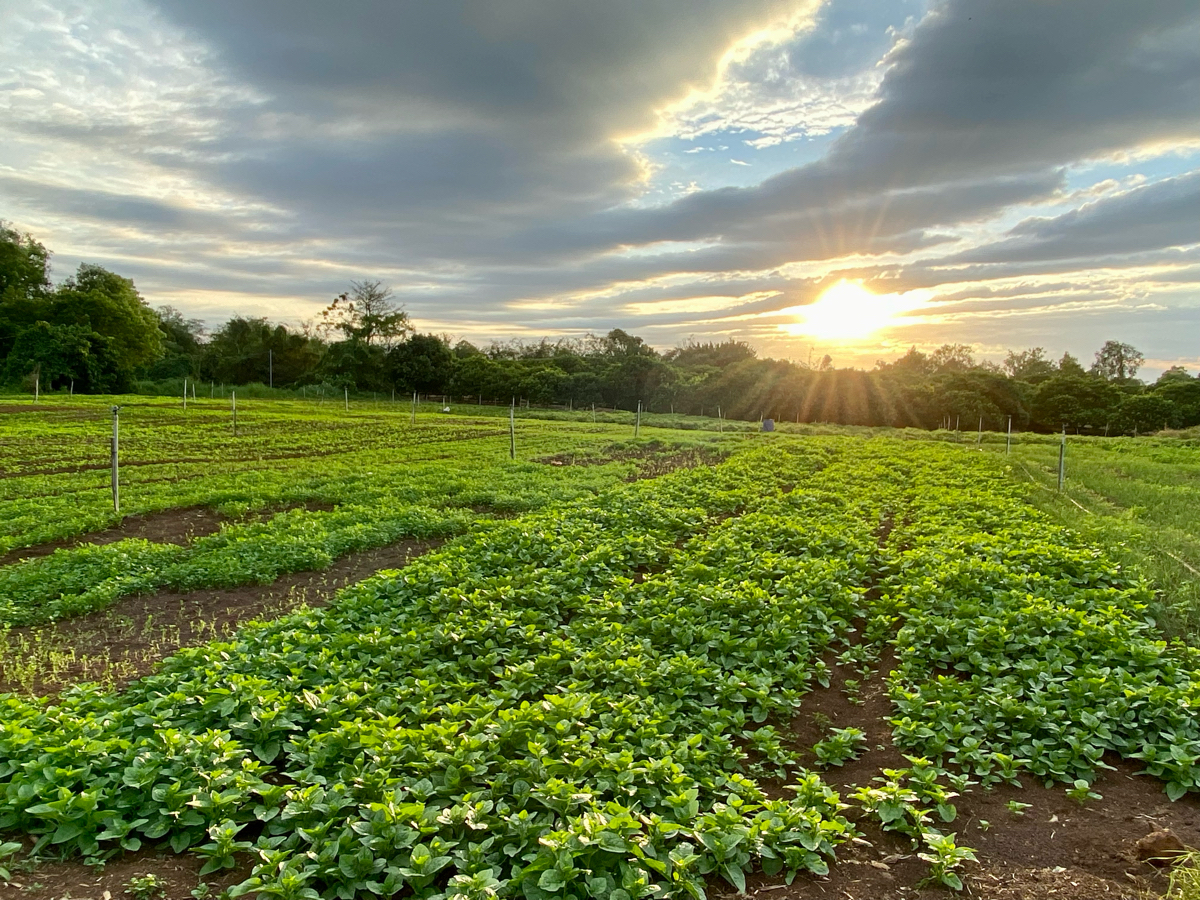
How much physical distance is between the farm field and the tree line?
175ft

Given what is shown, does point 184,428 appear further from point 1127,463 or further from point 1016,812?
point 1127,463

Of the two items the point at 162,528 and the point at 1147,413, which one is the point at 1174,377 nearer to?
the point at 1147,413

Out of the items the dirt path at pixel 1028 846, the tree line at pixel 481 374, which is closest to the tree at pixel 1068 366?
the tree line at pixel 481 374

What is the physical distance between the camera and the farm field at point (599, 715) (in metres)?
3.47

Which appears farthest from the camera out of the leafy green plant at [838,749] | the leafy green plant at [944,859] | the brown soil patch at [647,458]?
the brown soil patch at [647,458]

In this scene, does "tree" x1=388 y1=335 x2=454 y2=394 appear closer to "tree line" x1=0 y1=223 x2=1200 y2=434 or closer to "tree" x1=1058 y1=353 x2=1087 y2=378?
"tree line" x1=0 y1=223 x2=1200 y2=434

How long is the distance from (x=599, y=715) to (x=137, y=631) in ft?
18.4

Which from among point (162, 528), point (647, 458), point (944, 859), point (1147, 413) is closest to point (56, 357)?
point (647, 458)

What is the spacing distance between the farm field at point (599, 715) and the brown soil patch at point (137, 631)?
2.2 inches

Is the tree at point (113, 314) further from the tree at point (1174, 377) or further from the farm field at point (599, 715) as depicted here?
the tree at point (1174, 377)

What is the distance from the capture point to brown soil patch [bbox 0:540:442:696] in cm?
596

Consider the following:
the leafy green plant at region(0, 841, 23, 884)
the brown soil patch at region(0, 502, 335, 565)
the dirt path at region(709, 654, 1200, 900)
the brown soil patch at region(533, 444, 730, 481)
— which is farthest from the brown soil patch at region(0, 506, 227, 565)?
the dirt path at region(709, 654, 1200, 900)

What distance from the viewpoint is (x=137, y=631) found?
7.08m

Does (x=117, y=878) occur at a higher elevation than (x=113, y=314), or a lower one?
lower
